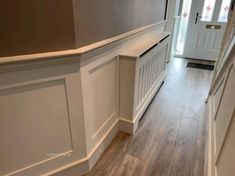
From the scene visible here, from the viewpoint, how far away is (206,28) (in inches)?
163

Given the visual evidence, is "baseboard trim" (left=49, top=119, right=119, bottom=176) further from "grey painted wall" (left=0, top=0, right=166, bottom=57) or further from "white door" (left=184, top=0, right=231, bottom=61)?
"white door" (left=184, top=0, right=231, bottom=61)

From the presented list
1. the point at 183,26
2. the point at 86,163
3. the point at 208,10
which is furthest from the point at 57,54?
the point at 183,26

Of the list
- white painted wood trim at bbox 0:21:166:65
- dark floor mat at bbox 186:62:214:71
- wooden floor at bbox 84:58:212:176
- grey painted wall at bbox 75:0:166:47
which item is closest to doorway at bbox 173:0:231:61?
dark floor mat at bbox 186:62:214:71

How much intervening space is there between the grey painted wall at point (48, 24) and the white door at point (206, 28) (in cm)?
352

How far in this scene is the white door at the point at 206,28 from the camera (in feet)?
12.8

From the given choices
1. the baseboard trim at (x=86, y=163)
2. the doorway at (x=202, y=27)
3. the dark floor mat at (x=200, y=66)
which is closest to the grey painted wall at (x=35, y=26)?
the baseboard trim at (x=86, y=163)

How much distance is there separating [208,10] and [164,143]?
3.47m

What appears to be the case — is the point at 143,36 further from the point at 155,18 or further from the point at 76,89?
the point at 76,89

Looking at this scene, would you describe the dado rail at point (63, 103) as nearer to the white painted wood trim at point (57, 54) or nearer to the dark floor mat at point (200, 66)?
the white painted wood trim at point (57, 54)

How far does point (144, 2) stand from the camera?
6.39ft

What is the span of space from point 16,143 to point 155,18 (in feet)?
7.31

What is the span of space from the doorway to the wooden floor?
2000 millimetres

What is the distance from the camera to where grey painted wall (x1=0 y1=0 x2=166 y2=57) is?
868 millimetres

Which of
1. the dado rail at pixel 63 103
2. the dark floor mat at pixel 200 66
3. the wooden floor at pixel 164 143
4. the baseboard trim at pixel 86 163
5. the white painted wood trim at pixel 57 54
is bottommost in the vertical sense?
the wooden floor at pixel 164 143
